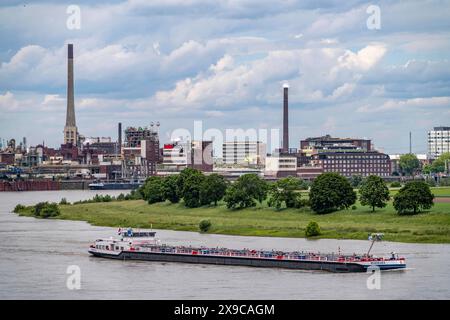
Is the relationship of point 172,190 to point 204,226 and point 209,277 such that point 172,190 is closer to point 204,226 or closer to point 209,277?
point 204,226

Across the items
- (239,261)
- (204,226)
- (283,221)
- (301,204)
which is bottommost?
(239,261)

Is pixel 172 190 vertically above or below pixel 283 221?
above

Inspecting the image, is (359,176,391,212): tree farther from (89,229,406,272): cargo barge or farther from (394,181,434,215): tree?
(89,229,406,272): cargo barge

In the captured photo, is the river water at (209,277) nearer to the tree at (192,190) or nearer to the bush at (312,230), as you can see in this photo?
the bush at (312,230)

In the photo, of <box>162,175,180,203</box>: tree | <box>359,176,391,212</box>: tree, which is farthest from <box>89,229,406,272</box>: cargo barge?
<box>162,175,180,203</box>: tree

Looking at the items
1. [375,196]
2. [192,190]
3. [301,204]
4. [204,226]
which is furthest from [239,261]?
[192,190]
